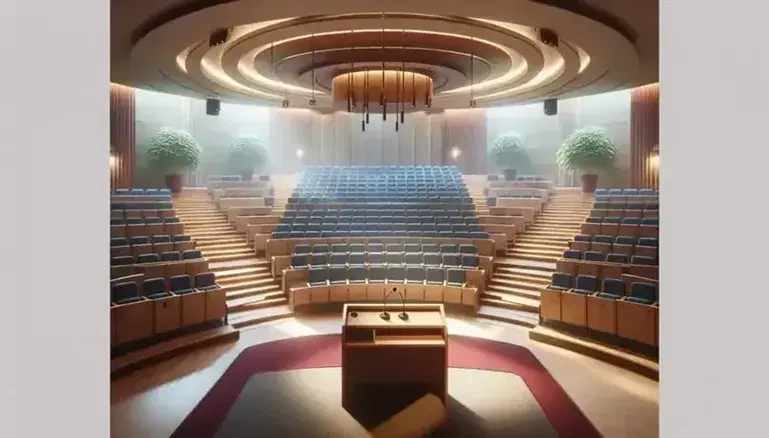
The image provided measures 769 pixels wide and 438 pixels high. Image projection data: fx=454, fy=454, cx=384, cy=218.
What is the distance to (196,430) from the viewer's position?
324 cm

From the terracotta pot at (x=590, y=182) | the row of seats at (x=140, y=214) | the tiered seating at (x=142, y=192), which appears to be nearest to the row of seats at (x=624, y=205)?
the terracotta pot at (x=590, y=182)

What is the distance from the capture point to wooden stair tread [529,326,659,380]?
432cm

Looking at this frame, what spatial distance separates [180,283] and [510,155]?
32.3 feet

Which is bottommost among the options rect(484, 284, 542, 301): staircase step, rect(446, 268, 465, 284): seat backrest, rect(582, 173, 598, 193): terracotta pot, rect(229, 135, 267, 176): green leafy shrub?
rect(484, 284, 542, 301): staircase step

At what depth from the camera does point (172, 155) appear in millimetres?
10562

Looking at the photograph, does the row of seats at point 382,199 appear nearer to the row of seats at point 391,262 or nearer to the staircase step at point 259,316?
the row of seats at point 391,262

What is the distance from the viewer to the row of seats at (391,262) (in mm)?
7023

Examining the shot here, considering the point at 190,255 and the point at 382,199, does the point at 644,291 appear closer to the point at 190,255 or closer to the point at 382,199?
the point at 190,255

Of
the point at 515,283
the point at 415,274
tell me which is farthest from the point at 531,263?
the point at 415,274

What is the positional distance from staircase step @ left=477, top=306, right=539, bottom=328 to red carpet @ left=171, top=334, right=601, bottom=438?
0.91m

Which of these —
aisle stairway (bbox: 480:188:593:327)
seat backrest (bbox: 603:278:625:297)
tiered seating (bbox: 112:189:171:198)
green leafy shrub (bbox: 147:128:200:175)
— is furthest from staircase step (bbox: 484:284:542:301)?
green leafy shrub (bbox: 147:128:200:175)

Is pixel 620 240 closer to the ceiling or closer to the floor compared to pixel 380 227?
closer to the floor

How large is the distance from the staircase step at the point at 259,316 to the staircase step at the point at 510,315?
273 cm

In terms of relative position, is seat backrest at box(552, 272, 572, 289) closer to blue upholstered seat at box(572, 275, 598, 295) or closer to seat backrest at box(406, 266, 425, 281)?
blue upholstered seat at box(572, 275, 598, 295)
